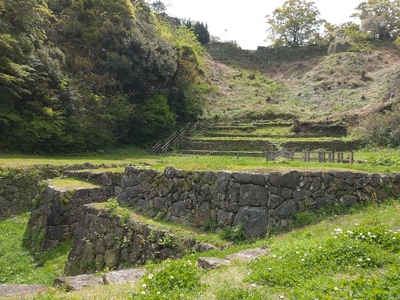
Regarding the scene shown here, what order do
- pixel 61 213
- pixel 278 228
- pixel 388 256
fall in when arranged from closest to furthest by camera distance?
pixel 388 256, pixel 278 228, pixel 61 213

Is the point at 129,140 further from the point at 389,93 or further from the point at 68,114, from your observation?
the point at 389,93

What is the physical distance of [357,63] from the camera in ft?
144

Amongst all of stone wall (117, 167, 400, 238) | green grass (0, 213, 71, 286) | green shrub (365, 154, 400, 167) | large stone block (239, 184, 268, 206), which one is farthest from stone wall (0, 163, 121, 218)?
green shrub (365, 154, 400, 167)

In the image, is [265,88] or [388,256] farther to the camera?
[265,88]

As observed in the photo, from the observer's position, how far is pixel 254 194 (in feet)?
22.5

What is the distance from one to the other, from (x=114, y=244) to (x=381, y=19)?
58212mm

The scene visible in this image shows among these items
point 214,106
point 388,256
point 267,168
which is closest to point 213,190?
point 267,168

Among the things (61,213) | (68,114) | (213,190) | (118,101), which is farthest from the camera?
(118,101)

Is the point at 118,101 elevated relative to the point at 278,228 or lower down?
elevated

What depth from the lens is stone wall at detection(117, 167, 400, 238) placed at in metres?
6.84

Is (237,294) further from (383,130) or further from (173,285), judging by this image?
(383,130)

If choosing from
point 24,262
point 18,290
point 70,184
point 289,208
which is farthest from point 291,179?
point 70,184

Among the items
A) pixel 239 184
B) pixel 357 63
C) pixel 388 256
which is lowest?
pixel 388 256

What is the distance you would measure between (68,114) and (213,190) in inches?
640
